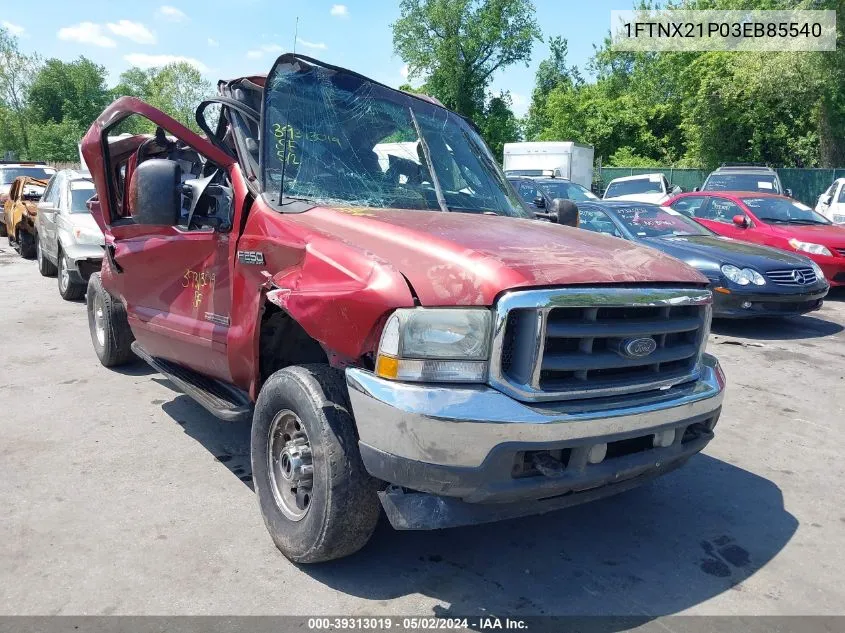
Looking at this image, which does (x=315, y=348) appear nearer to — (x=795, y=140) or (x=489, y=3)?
(x=795, y=140)

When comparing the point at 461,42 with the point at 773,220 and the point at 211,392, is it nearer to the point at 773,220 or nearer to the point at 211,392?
the point at 773,220

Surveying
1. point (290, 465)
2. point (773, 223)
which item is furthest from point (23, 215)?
point (773, 223)

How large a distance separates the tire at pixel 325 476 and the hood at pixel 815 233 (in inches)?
375

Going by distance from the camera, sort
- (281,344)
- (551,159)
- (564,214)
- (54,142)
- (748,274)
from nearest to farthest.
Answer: (281,344) < (564,214) < (748,274) < (551,159) < (54,142)

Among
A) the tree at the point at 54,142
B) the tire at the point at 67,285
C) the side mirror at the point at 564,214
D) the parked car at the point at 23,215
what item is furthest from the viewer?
the tree at the point at 54,142

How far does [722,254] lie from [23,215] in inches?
504

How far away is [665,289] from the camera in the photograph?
300 cm

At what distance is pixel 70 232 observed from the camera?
900cm

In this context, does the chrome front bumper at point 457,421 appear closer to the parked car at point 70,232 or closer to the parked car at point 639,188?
the parked car at point 70,232

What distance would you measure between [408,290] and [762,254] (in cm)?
708

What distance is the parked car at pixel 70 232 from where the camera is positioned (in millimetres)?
8859

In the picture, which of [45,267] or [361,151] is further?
[45,267]

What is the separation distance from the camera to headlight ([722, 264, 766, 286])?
25.9 ft

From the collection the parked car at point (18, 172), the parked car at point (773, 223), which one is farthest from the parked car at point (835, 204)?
the parked car at point (18, 172)
